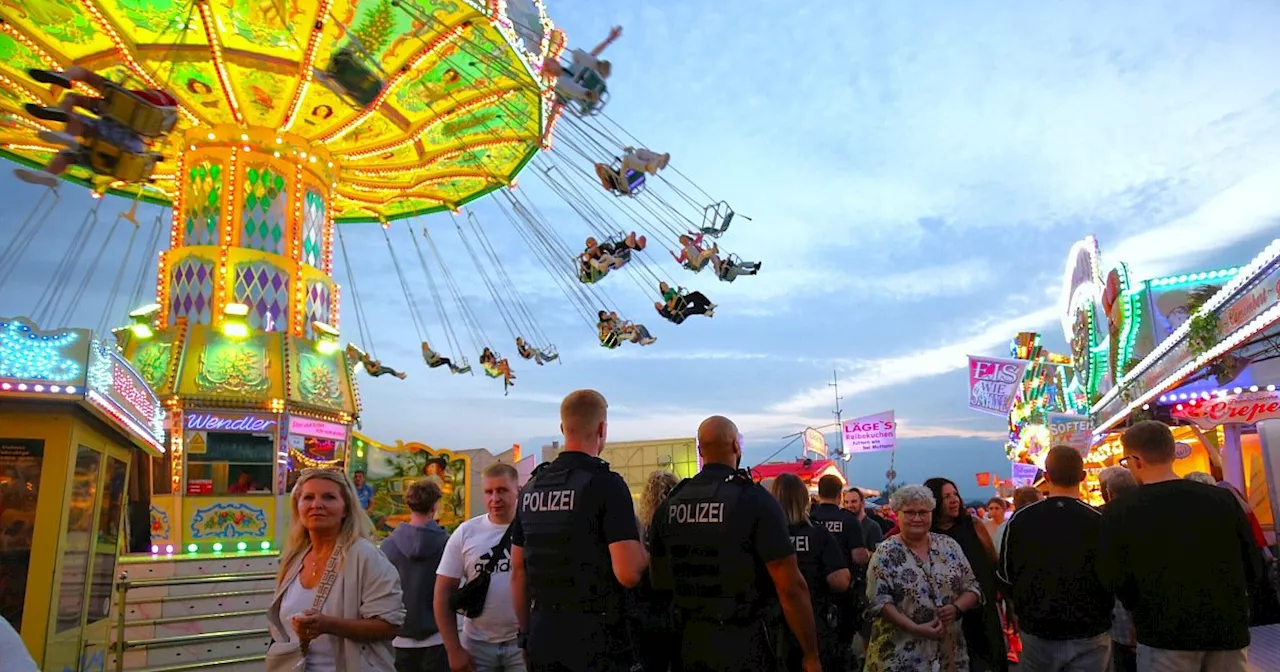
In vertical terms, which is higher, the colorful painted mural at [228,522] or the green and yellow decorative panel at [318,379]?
the green and yellow decorative panel at [318,379]

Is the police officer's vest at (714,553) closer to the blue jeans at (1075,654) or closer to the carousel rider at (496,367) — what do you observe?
the blue jeans at (1075,654)

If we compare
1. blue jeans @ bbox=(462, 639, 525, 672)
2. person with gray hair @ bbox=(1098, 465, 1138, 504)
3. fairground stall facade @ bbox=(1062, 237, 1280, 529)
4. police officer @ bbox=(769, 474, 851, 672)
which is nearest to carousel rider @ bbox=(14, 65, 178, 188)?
blue jeans @ bbox=(462, 639, 525, 672)

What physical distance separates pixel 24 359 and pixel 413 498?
3.21 m

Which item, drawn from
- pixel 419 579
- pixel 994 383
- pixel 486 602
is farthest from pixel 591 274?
pixel 994 383

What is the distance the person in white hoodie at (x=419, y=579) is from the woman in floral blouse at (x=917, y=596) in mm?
2611

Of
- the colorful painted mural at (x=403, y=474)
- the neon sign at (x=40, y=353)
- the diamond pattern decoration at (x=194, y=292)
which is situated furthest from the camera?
the colorful painted mural at (x=403, y=474)

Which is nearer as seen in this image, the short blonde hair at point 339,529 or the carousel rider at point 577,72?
the short blonde hair at point 339,529

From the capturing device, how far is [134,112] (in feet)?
26.8

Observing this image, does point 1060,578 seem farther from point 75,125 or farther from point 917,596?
point 75,125

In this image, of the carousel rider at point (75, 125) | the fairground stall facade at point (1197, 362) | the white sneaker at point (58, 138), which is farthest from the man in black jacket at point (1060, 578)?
the white sneaker at point (58, 138)

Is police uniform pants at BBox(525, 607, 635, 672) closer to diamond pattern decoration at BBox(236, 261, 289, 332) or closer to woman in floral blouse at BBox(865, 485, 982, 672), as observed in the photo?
woman in floral blouse at BBox(865, 485, 982, 672)

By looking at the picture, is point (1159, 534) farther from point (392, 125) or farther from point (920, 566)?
point (392, 125)

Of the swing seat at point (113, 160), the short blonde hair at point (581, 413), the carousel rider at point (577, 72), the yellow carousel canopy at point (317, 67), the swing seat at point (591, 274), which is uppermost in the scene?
the yellow carousel canopy at point (317, 67)

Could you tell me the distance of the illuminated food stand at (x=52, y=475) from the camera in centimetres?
648
